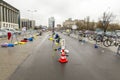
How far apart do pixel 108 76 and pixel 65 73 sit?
178cm

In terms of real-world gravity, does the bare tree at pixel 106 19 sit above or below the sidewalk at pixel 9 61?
above

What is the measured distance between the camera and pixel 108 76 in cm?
607

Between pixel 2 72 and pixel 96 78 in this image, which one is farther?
pixel 2 72

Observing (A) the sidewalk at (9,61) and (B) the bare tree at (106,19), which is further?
(B) the bare tree at (106,19)

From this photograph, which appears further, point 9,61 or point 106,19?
point 106,19

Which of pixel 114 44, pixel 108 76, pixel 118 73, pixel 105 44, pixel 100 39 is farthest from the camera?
pixel 100 39

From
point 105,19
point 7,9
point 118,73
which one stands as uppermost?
point 7,9

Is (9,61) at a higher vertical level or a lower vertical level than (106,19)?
lower

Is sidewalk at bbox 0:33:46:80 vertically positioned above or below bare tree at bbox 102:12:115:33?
below

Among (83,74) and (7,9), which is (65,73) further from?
(7,9)

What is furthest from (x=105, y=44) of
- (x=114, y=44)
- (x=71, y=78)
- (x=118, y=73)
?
(x=71, y=78)

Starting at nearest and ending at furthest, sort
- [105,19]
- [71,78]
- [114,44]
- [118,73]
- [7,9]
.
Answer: [71,78], [118,73], [114,44], [105,19], [7,9]

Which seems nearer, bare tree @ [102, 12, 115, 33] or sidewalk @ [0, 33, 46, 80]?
sidewalk @ [0, 33, 46, 80]

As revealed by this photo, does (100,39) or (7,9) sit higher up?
(7,9)
